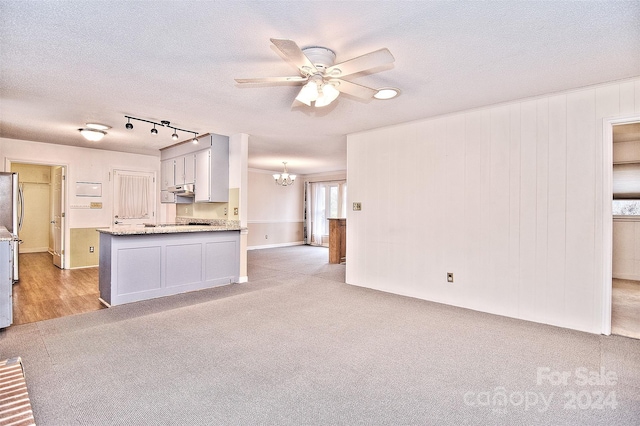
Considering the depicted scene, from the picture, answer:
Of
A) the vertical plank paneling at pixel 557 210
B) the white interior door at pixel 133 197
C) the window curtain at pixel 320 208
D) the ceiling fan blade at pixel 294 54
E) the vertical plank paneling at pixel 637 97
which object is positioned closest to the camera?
the ceiling fan blade at pixel 294 54

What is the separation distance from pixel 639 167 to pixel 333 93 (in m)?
6.12

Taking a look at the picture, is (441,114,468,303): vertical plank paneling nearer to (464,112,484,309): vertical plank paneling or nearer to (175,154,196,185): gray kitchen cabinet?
(464,112,484,309): vertical plank paneling

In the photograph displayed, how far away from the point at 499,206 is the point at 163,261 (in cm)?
440

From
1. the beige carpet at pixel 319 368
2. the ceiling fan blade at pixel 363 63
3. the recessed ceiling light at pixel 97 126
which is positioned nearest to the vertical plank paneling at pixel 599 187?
the beige carpet at pixel 319 368

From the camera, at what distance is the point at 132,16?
2.01 m

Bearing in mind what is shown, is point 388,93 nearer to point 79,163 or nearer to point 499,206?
point 499,206

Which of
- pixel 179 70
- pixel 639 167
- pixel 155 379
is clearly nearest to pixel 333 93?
pixel 179 70

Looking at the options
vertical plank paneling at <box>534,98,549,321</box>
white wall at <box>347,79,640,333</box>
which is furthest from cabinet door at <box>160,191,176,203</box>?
vertical plank paneling at <box>534,98,549,321</box>

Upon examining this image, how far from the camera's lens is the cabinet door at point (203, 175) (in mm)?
5316

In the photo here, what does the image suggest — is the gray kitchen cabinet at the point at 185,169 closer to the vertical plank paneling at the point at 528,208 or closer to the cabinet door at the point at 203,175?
the cabinet door at the point at 203,175

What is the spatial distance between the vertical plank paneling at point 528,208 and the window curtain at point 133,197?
7228mm

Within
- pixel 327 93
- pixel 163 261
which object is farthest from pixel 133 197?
pixel 327 93

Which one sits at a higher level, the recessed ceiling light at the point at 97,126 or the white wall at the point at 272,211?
the recessed ceiling light at the point at 97,126

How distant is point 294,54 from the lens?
1.98 meters
